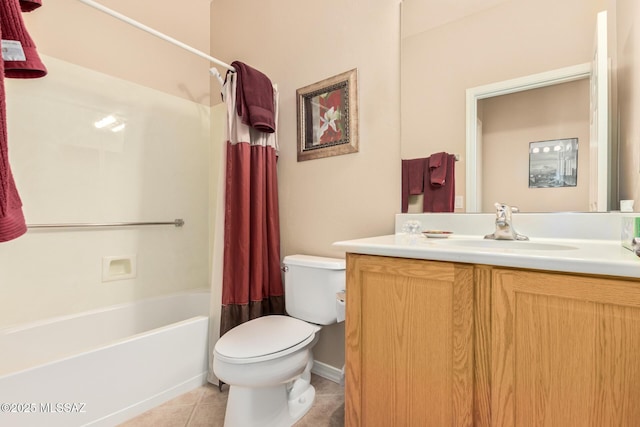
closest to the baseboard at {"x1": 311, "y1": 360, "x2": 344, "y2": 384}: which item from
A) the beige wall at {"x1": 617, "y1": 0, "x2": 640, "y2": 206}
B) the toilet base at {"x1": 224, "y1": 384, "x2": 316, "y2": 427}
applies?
the toilet base at {"x1": 224, "y1": 384, "x2": 316, "y2": 427}

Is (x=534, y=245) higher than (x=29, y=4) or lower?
lower

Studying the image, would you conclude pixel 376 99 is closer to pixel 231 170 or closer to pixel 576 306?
pixel 231 170

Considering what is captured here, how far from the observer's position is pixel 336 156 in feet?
5.46

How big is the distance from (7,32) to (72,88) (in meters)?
1.04

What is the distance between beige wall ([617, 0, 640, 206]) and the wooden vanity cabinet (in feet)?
2.02

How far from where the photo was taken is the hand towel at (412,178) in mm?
1403

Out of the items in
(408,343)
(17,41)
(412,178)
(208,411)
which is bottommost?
(208,411)

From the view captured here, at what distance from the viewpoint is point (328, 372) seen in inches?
67.3

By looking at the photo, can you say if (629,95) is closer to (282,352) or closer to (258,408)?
(282,352)

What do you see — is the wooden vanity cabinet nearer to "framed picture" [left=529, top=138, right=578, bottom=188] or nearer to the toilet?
the toilet

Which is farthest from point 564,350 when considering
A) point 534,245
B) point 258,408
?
point 258,408

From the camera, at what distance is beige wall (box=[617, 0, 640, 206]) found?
968 millimetres

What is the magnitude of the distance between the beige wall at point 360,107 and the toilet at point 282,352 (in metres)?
0.25

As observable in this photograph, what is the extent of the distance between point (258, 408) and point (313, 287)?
57 centimetres
